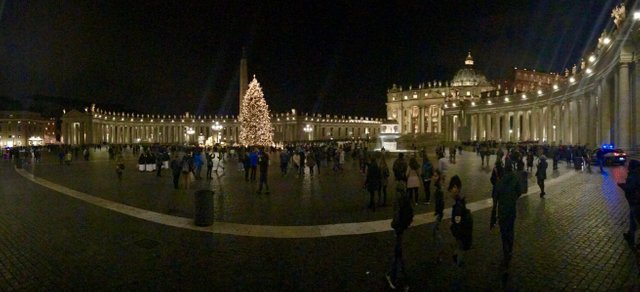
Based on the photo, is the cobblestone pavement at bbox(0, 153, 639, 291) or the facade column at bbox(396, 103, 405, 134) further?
the facade column at bbox(396, 103, 405, 134)

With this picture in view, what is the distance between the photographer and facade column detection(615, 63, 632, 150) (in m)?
31.1

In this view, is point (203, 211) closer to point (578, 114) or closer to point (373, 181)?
point (373, 181)

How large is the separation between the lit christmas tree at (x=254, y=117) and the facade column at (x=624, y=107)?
34194 millimetres

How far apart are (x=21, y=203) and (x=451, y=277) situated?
14113 millimetres

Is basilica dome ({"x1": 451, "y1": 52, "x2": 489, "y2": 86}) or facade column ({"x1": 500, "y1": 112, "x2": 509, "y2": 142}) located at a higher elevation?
basilica dome ({"x1": 451, "y1": 52, "x2": 489, "y2": 86})

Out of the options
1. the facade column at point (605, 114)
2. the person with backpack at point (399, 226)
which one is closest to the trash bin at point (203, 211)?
the person with backpack at point (399, 226)

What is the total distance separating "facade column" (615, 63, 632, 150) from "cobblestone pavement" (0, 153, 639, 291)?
76.0ft

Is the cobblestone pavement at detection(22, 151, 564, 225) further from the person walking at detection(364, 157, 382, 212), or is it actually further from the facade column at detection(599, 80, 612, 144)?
the facade column at detection(599, 80, 612, 144)

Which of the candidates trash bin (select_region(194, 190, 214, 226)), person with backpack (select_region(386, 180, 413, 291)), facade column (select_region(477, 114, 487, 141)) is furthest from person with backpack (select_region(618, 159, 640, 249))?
facade column (select_region(477, 114, 487, 141))

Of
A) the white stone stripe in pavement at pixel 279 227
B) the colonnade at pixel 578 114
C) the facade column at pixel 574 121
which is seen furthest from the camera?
the facade column at pixel 574 121

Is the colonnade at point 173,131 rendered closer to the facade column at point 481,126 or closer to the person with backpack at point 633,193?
the facade column at point 481,126

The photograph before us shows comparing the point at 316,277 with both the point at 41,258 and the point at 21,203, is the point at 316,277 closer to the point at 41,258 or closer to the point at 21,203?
the point at 41,258

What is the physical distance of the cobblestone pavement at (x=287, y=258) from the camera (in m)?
6.66

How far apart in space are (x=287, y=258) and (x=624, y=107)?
3159 centimetres
